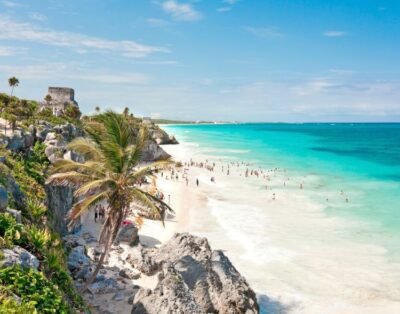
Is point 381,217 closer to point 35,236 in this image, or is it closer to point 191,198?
point 191,198

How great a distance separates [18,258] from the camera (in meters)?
8.84

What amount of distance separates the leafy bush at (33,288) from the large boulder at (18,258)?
0.16 m

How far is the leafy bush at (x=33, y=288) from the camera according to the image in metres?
8.04

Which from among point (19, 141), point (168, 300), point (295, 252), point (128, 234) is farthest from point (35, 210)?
point (295, 252)

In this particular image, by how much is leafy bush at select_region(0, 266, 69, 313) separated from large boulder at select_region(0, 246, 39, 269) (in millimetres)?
162

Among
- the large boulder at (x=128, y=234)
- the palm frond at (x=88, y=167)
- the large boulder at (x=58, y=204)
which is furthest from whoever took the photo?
the large boulder at (x=128, y=234)

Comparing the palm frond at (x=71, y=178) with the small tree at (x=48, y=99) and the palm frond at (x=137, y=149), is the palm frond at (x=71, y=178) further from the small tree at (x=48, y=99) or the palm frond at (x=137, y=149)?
the small tree at (x=48, y=99)

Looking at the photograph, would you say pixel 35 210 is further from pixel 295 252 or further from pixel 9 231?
pixel 295 252

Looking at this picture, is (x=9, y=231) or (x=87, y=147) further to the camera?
(x=87, y=147)

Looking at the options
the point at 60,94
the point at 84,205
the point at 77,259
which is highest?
the point at 60,94

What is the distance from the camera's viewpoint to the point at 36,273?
8.74 m

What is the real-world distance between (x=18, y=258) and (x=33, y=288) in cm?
88

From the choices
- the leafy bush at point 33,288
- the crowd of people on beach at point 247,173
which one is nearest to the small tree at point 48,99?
the crowd of people on beach at point 247,173

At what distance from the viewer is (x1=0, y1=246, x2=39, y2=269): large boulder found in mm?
8489
